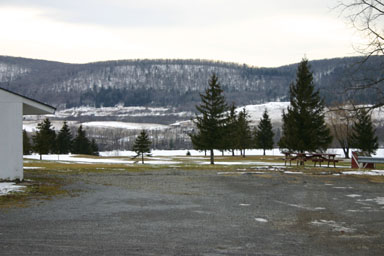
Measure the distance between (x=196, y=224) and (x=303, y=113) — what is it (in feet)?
105

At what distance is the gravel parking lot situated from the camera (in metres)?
6.84

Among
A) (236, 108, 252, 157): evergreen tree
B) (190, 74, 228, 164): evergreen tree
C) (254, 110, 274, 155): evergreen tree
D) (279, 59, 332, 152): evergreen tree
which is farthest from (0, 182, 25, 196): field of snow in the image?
(254, 110, 274, 155): evergreen tree

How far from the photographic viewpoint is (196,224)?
29.0 ft

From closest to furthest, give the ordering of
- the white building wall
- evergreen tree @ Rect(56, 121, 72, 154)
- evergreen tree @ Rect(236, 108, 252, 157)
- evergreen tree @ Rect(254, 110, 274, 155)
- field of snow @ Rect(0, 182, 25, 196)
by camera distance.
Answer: field of snow @ Rect(0, 182, 25, 196)
the white building wall
evergreen tree @ Rect(236, 108, 252, 157)
evergreen tree @ Rect(254, 110, 274, 155)
evergreen tree @ Rect(56, 121, 72, 154)

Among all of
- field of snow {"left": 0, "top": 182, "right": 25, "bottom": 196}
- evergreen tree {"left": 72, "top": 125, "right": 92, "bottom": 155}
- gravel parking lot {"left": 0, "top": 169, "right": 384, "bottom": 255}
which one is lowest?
gravel parking lot {"left": 0, "top": 169, "right": 384, "bottom": 255}

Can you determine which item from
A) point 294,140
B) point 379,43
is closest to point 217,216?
point 379,43

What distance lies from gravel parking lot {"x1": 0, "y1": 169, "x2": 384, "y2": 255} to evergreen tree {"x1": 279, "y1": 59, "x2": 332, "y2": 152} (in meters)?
25.0

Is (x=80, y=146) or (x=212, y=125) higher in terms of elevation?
(x=212, y=125)

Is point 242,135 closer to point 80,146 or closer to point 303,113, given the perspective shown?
point 80,146

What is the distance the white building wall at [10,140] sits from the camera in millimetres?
16188

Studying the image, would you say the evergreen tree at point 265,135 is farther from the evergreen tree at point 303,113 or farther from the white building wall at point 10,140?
the white building wall at point 10,140

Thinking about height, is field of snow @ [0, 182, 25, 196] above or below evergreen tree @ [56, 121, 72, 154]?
below

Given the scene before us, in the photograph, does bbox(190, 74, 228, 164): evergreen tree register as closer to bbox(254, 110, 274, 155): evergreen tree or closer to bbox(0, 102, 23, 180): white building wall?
bbox(0, 102, 23, 180): white building wall

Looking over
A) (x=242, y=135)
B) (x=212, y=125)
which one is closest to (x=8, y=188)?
(x=212, y=125)
